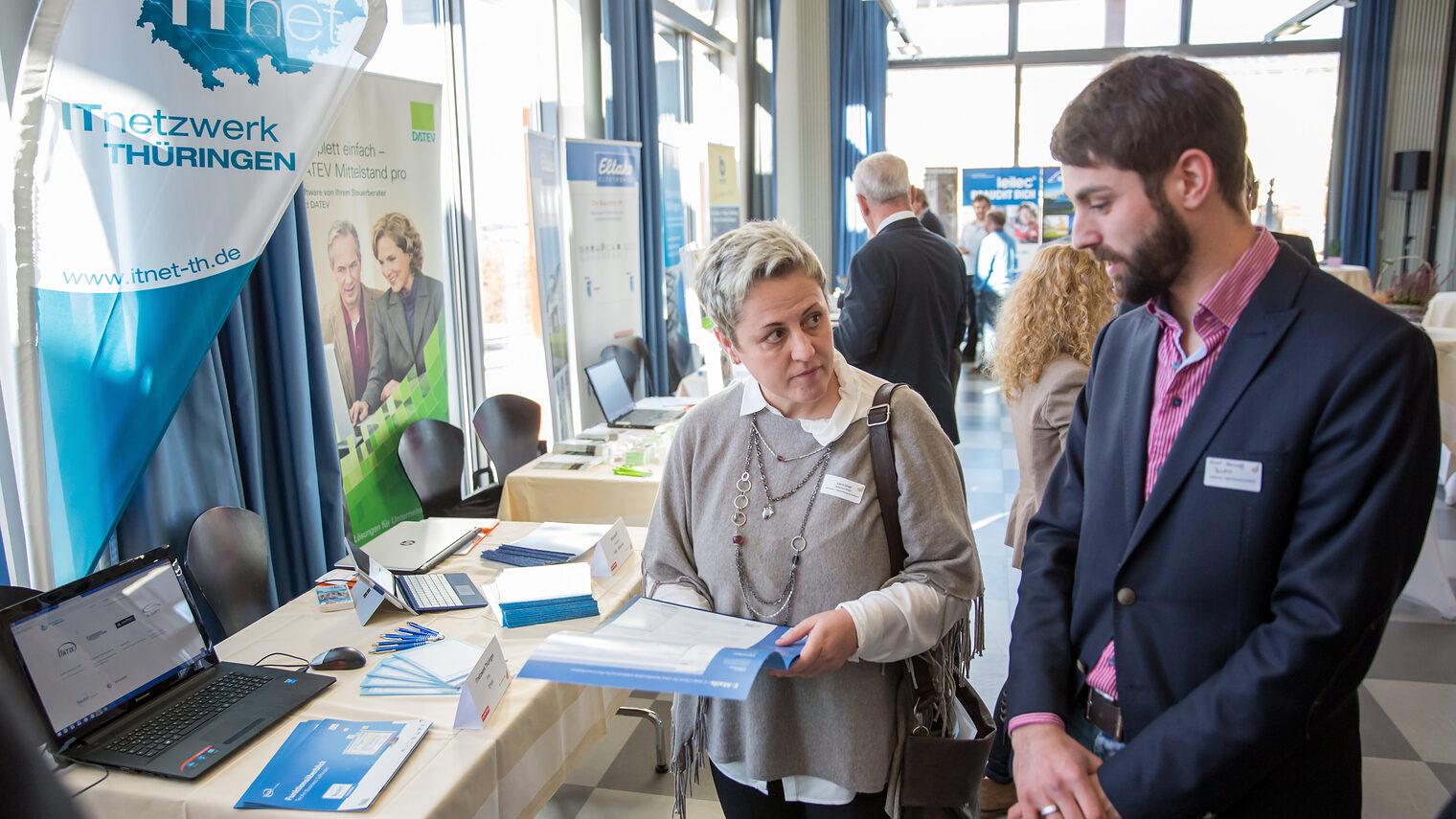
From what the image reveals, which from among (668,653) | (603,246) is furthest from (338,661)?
(603,246)

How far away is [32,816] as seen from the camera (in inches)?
16.2

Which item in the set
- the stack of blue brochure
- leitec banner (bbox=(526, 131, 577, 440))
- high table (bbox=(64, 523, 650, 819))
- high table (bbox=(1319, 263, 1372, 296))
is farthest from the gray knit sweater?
high table (bbox=(1319, 263, 1372, 296))

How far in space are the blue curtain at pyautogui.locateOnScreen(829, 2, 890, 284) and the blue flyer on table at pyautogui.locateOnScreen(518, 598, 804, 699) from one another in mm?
8854

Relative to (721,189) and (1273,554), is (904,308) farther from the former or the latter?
(721,189)

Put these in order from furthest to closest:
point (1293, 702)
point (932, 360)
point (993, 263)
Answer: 1. point (993, 263)
2. point (932, 360)
3. point (1293, 702)

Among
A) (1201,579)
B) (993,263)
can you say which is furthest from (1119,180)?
(993,263)

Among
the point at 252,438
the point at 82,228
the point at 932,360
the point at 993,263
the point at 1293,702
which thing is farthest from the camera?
the point at 993,263

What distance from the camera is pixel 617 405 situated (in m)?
4.30

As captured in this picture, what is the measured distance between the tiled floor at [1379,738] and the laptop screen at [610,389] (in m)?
1.49

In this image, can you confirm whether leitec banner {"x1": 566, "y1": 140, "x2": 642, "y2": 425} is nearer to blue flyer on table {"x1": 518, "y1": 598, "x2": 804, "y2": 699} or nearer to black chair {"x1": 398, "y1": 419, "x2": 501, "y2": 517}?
black chair {"x1": 398, "y1": 419, "x2": 501, "y2": 517}

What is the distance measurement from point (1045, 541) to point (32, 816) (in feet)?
3.63

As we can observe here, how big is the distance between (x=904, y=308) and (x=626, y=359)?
2.01 m

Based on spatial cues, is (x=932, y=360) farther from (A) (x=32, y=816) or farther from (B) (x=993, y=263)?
(B) (x=993, y=263)

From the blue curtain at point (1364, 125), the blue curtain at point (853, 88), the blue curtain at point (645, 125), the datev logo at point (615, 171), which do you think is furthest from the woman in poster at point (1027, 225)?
the datev logo at point (615, 171)
